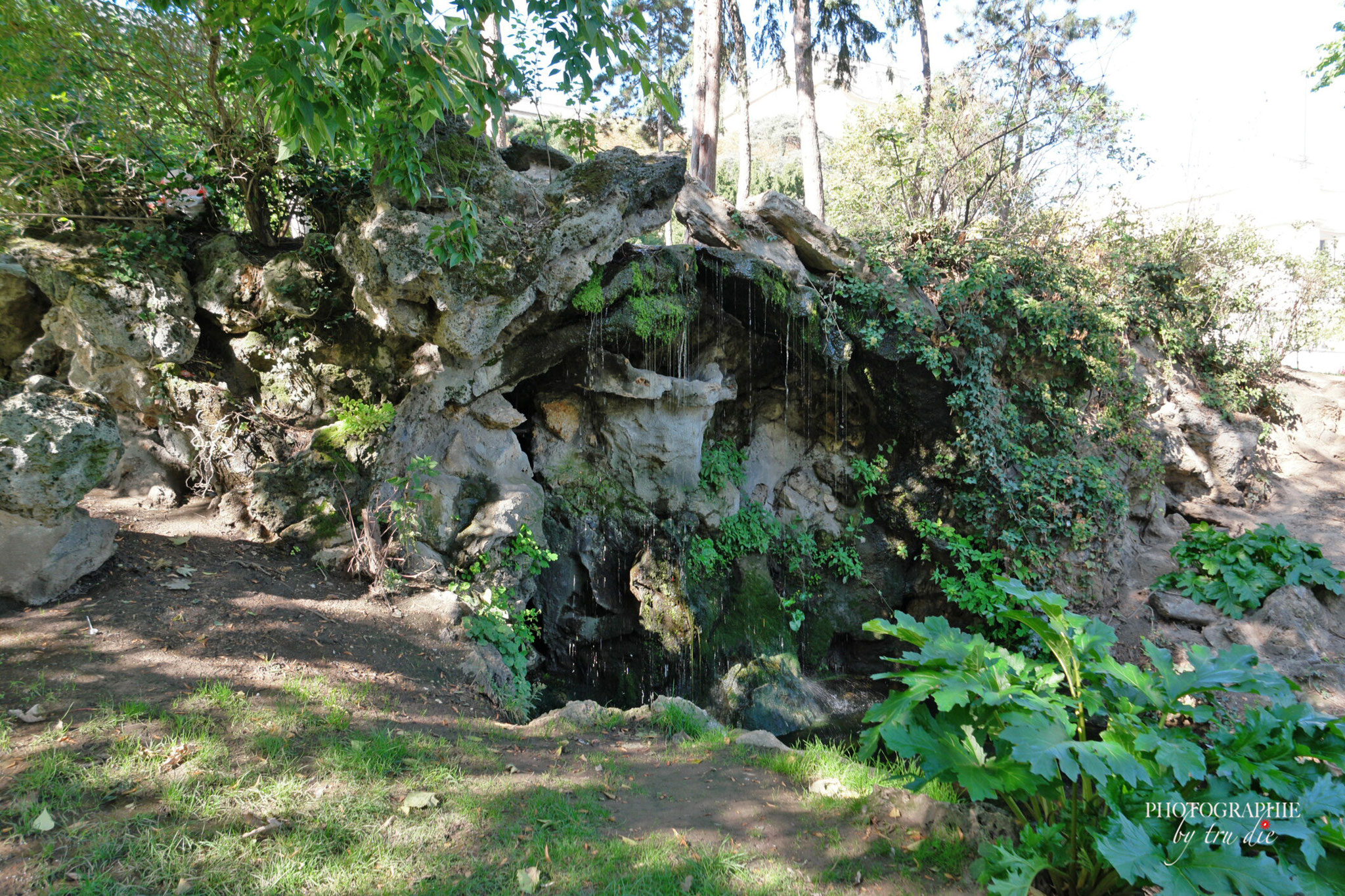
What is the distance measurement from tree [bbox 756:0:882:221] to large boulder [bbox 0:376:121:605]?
1099 centimetres

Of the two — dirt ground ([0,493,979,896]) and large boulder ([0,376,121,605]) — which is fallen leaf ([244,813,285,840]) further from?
large boulder ([0,376,121,605])

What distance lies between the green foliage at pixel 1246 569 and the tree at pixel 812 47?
7.94m

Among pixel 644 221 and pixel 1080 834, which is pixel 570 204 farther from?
pixel 1080 834

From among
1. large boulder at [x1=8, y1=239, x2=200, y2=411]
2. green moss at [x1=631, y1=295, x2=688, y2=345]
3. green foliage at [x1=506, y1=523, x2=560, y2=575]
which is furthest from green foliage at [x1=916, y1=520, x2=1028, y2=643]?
large boulder at [x1=8, y1=239, x2=200, y2=411]

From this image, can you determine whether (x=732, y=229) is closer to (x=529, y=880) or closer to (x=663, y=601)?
(x=663, y=601)

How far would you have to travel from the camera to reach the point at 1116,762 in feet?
7.84

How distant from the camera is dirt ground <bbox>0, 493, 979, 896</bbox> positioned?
3188mm

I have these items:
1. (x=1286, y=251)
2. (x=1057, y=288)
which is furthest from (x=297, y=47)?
(x=1286, y=251)

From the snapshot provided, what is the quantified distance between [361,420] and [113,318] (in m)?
2.31

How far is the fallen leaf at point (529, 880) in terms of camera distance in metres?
2.86

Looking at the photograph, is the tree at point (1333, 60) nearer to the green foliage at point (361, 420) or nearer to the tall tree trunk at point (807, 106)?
the tall tree trunk at point (807, 106)

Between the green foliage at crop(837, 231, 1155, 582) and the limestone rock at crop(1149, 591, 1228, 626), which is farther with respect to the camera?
the green foliage at crop(837, 231, 1155, 582)

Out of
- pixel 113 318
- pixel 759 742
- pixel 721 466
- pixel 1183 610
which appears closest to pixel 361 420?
pixel 113 318

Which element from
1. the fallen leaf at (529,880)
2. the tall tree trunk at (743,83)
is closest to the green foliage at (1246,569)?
the fallen leaf at (529,880)
